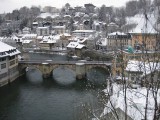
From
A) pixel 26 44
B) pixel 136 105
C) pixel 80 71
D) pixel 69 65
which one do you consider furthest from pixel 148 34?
pixel 26 44

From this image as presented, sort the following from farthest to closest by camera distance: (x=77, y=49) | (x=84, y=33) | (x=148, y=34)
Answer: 1. (x=84, y=33)
2. (x=77, y=49)
3. (x=148, y=34)

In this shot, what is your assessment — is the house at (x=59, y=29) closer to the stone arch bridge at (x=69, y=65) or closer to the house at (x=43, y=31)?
the house at (x=43, y=31)

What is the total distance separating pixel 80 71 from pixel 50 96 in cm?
864

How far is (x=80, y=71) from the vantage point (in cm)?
3522

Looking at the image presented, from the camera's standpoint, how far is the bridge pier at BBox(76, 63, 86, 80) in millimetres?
35062

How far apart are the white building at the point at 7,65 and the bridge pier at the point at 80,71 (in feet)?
25.8

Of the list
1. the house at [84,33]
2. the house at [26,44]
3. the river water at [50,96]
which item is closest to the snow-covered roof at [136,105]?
the river water at [50,96]

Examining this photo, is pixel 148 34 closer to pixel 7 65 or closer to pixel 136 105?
pixel 136 105

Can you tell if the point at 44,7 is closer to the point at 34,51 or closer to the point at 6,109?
the point at 34,51

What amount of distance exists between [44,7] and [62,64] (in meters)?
116

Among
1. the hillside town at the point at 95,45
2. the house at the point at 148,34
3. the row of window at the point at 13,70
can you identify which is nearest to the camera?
the house at the point at 148,34

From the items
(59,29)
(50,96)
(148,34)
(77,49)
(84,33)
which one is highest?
(59,29)

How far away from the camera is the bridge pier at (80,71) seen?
35062 millimetres

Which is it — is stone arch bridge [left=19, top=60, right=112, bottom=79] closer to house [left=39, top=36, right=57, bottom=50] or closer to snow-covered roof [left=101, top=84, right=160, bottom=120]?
snow-covered roof [left=101, top=84, right=160, bottom=120]
